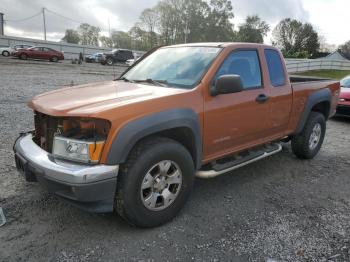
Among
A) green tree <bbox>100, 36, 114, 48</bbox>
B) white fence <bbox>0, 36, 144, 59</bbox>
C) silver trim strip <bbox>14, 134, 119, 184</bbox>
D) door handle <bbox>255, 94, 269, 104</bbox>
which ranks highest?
green tree <bbox>100, 36, 114, 48</bbox>

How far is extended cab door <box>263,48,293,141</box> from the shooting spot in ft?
15.3

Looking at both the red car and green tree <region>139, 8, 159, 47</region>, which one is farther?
green tree <region>139, 8, 159, 47</region>

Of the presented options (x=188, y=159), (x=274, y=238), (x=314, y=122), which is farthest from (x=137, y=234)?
(x=314, y=122)

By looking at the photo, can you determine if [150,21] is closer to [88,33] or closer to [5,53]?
[88,33]

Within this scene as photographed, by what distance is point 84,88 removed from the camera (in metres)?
4.06

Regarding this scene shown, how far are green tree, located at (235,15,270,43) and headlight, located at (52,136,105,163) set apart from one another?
7124 cm

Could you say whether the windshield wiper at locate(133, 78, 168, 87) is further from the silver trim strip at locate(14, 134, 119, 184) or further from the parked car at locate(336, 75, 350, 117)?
the parked car at locate(336, 75, 350, 117)

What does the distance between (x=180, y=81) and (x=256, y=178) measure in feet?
6.29

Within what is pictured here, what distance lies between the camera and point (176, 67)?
13.5 ft

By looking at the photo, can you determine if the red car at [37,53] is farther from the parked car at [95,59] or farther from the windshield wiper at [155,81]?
the windshield wiper at [155,81]

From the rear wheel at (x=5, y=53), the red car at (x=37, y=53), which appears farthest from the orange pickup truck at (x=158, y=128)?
the rear wheel at (x=5, y=53)

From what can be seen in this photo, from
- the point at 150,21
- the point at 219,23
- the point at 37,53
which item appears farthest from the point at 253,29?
the point at 37,53

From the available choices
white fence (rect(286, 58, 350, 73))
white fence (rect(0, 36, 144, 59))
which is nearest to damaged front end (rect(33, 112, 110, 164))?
white fence (rect(286, 58, 350, 73))

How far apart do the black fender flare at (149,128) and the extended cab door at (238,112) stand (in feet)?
0.65
